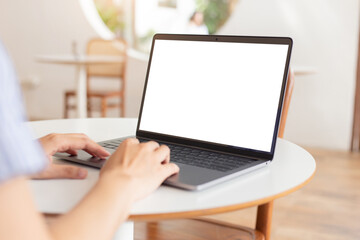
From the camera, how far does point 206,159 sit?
0.83 m

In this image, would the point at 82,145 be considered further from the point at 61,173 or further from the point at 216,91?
the point at 216,91

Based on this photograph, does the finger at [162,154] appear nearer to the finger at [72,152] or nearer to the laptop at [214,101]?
the laptop at [214,101]

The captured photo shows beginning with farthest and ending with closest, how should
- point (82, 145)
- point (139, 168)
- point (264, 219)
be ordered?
point (264, 219), point (82, 145), point (139, 168)

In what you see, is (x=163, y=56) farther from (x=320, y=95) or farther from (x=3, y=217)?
(x=320, y=95)

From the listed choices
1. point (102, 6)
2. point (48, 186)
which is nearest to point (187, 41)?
point (48, 186)

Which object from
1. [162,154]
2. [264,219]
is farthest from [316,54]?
[162,154]

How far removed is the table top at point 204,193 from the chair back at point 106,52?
337 cm

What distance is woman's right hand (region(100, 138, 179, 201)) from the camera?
23.5 inches

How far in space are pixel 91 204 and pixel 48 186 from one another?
0.19 m

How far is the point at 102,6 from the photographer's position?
9.56 metres

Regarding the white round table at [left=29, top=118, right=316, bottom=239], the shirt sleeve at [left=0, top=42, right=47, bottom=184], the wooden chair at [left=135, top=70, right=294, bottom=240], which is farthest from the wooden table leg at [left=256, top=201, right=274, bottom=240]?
the shirt sleeve at [left=0, top=42, right=47, bottom=184]

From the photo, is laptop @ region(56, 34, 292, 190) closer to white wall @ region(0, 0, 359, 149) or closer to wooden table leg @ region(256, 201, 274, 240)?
wooden table leg @ region(256, 201, 274, 240)

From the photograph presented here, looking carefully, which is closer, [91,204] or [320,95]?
[91,204]

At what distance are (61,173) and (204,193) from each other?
0.69ft
